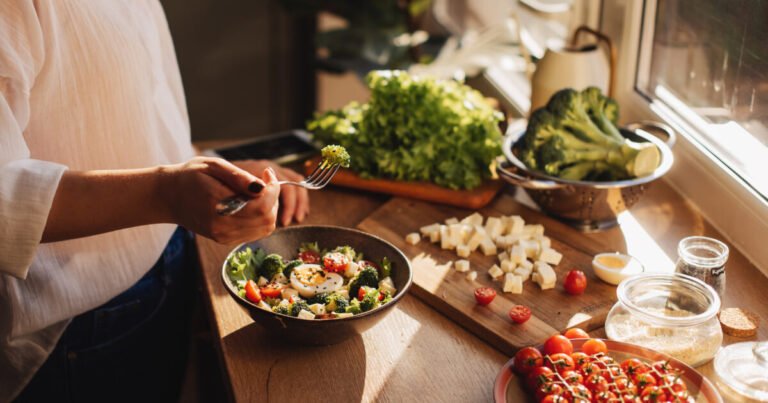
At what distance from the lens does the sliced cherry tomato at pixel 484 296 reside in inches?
56.5

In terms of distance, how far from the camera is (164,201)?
1.26 metres

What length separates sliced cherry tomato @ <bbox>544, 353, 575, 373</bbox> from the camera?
3.82 ft

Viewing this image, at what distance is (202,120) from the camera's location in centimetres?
400

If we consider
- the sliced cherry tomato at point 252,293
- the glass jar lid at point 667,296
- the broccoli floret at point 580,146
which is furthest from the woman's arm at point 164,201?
the broccoli floret at point 580,146

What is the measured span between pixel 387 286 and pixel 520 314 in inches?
9.2

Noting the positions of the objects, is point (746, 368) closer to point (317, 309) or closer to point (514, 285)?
point (514, 285)

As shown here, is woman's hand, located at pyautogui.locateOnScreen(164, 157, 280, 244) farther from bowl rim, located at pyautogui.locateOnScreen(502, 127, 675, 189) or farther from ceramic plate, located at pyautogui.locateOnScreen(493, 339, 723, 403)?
bowl rim, located at pyautogui.locateOnScreen(502, 127, 675, 189)

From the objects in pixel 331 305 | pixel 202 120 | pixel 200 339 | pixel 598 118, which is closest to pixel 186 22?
pixel 202 120

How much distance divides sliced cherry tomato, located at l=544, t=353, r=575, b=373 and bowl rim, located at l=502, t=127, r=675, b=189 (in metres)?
0.55

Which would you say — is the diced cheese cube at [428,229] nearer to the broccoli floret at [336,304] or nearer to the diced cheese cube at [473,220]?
the diced cheese cube at [473,220]

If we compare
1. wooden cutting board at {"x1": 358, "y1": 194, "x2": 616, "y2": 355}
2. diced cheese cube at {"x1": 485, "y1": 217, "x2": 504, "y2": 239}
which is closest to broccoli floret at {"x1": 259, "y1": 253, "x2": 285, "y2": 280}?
wooden cutting board at {"x1": 358, "y1": 194, "x2": 616, "y2": 355}

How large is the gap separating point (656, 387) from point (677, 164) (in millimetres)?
930

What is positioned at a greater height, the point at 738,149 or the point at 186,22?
the point at 738,149

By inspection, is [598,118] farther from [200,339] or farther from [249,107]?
[249,107]
